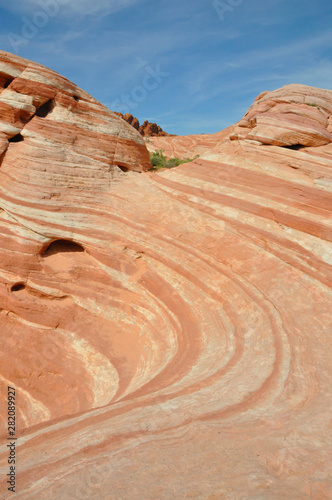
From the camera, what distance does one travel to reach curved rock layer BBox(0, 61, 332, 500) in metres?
3.35

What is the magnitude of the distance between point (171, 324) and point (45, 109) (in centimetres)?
907

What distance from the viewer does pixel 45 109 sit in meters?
11.8

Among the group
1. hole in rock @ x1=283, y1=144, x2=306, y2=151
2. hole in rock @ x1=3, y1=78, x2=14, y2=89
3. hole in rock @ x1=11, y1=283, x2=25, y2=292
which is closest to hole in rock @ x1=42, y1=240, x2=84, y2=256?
hole in rock @ x1=11, y1=283, x2=25, y2=292

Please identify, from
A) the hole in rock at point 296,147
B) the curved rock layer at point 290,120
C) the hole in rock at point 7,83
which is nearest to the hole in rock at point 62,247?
the curved rock layer at point 290,120

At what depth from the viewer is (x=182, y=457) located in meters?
3.42

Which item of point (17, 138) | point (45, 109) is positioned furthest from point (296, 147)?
point (17, 138)

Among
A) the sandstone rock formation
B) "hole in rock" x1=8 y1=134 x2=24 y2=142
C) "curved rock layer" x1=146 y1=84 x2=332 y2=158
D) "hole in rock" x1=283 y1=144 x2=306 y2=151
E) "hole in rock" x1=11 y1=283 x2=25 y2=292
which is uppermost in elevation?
the sandstone rock formation

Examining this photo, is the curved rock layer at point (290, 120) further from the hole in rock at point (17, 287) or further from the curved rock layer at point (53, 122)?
the hole in rock at point (17, 287)

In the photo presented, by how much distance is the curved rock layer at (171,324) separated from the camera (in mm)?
3348

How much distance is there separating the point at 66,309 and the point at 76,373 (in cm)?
196

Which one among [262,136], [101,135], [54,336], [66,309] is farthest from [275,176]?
[54,336]

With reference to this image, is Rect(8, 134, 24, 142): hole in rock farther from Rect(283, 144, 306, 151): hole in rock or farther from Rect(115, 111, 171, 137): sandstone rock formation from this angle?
Rect(115, 111, 171, 137): sandstone rock formation

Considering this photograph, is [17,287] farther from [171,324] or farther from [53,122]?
[53,122]

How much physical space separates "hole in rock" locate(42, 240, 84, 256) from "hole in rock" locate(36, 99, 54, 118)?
4.74m
